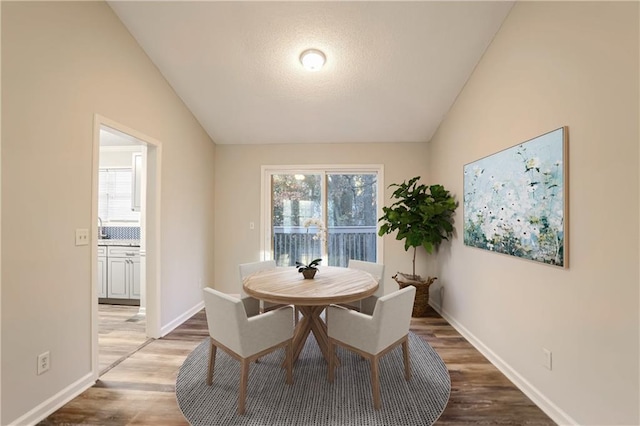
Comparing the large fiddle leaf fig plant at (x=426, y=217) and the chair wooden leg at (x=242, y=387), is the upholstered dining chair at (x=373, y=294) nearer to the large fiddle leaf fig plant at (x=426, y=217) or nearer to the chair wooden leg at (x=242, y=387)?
the large fiddle leaf fig plant at (x=426, y=217)

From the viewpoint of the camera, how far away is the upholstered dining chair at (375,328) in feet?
5.82

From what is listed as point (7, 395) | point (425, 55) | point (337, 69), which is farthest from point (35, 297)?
point (425, 55)

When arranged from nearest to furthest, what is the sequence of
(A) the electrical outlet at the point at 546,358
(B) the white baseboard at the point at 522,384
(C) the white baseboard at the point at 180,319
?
(B) the white baseboard at the point at 522,384, (A) the electrical outlet at the point at 546,358, (C) the white baseboard at the point at 180,319

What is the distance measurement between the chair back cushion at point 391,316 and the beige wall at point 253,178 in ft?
6.98

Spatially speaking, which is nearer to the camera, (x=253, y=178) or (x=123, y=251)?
(x=123, y=251)

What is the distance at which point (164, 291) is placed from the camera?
2953 millimetres

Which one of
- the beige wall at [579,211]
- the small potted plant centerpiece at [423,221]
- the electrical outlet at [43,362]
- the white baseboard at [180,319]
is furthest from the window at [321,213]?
the electrical outlet at [43,362]

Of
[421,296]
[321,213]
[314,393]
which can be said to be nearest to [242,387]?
[314,393]

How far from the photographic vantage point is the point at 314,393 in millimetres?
1960

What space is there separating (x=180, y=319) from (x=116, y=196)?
2503 mm

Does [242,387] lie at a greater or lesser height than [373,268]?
lesser

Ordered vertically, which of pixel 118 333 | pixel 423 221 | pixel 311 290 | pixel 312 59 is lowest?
pixel 118 333

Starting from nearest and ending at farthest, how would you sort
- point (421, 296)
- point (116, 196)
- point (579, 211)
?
point (579, 211), point (421, 296), point (116, 196)

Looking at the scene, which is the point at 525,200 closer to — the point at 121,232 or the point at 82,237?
the point at 82,237
